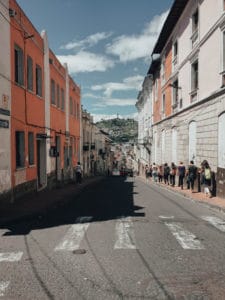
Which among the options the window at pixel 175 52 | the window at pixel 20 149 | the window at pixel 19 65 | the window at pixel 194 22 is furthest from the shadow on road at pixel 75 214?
the window at pixel 175 52

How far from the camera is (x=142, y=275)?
190 inches

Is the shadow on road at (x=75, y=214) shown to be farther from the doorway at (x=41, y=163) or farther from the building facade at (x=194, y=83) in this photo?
the doorway at (x=41, y=163)

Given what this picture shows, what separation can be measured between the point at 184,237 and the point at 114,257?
79.0 inches

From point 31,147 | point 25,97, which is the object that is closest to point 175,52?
point 25,97

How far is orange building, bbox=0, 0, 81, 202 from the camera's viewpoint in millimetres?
12446

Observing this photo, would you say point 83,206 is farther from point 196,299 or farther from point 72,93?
point 72,93

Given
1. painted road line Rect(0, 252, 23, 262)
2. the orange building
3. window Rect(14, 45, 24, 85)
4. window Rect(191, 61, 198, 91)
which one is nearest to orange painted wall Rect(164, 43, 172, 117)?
window Rect(191, 61, 198, 91)

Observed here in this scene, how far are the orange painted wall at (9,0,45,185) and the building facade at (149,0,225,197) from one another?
314 inches

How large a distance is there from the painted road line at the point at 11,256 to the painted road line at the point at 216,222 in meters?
4.63

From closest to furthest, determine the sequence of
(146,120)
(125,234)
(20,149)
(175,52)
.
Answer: (125,234), (20,149), (175,52), (146,120)

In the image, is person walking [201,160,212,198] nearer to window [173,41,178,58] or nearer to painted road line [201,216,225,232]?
painted road line [201,216,225,232]

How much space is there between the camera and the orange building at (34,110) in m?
12.4

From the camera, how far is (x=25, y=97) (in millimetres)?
13820

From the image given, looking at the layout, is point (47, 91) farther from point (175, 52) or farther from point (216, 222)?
point (216, 222)
